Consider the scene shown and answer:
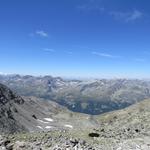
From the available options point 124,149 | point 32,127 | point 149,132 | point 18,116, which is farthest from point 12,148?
point 18,116

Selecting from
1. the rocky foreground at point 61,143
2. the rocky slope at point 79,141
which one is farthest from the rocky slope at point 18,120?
the rocky foreground at point 61,143

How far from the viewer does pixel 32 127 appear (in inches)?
5012

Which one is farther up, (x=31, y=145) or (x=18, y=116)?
(x=31, y=145)

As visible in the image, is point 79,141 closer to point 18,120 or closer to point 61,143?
point 61,143

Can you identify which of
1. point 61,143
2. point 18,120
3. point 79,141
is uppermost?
point 79,141

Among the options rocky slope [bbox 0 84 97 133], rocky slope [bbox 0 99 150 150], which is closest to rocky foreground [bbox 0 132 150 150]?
rocky slope [bbox 0 99 150 150]

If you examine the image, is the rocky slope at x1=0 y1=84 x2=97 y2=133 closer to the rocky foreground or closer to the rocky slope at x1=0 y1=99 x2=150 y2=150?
the rocky slope at x1=0 y1=99 x2=150 y2=150

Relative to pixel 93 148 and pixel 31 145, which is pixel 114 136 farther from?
pixel 31 145

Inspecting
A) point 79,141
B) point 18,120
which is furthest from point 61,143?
point 18,120

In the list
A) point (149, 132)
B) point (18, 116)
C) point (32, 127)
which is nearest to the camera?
point (149, 132)

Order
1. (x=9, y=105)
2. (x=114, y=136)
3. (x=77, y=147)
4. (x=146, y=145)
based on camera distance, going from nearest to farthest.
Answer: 1. (x=77, y=147)
2. (x=146, y=145)
3. (x=114, y=136)
4. (x=9, y=105)

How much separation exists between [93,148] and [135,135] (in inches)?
455

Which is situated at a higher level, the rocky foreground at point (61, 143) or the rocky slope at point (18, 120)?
the rocky foreground at point (61, 143)

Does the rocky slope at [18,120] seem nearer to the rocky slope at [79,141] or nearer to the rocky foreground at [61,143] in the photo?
the rocky slope at [79,141]
